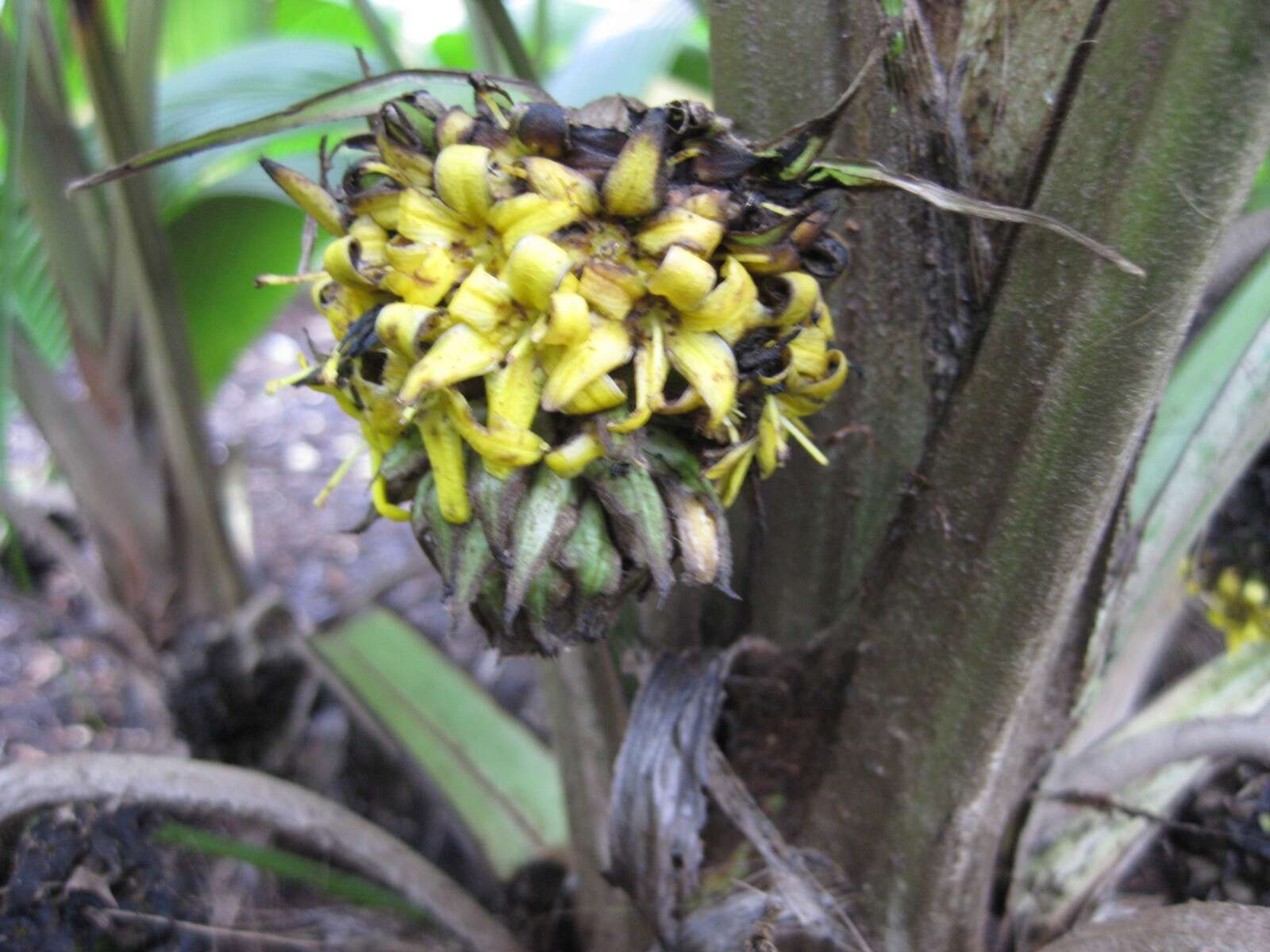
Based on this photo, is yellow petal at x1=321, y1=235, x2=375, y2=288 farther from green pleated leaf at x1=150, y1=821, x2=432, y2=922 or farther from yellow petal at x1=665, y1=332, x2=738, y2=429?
green pleated leaf at x1=150, y1=821, x2=432, y2=922

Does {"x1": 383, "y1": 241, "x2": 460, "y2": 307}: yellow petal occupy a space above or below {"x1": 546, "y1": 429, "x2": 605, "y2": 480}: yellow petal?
above

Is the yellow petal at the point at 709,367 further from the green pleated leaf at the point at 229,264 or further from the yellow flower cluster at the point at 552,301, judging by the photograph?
the green pleated leaf at the point at 229,264

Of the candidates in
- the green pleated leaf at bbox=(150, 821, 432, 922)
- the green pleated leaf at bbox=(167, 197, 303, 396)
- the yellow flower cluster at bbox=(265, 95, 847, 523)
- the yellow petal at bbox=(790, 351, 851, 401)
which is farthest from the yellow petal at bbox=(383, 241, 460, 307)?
the green pleated leaf at bbox=(167, 197, 303, 396)

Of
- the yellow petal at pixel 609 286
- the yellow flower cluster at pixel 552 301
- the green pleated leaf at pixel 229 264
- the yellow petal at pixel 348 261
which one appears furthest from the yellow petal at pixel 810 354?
the green pleated leaf at pixel 229 264

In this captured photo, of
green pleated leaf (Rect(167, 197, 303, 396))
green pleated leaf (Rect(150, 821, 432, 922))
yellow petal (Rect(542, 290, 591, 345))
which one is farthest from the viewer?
green pleated leaf (Rect(167, 197, 303, 396))

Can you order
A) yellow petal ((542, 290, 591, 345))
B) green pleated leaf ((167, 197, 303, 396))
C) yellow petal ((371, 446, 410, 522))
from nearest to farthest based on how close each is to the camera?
yellow petal ((542, 290, 591, 345)), yellow petal ((371, 446, 410, 522)), green pleated leaf ((167, 197, 303, 396))

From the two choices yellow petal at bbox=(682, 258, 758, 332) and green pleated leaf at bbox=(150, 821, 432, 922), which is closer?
yellow petal at bbox=(682, 258, 758, 332)

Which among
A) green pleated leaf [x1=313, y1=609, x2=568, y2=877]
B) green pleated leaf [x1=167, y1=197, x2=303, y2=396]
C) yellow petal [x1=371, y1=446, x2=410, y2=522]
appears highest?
yellow petal [x1=371, y1=446, x2=410, y2=522]

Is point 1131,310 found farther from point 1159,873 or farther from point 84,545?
point 84,545
